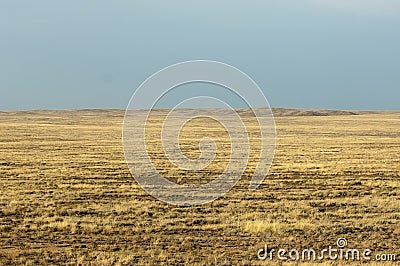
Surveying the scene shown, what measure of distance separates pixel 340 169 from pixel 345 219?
1184cm

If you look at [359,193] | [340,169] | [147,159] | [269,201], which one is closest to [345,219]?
[269,201]

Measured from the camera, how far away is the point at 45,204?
51.0 feet

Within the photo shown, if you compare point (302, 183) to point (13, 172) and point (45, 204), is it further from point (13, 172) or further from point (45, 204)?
point (13, 172)

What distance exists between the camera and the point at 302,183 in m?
20.5

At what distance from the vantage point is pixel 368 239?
11.8 metres

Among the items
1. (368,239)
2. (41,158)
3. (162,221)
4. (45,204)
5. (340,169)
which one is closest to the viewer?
(368,239)

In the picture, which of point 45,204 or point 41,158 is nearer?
point 45,204

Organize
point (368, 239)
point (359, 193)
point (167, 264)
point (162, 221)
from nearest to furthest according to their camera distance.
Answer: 1. point (167, 264)
2. point (368, 239)
3. point (162, 221)
4. point (359, 193)

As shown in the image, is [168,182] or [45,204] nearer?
[45,204]

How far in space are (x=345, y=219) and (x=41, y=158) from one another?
22.0 m

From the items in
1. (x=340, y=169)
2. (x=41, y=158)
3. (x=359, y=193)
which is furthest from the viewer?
(x=41, y=158)

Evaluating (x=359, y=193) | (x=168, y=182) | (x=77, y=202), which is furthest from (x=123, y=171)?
(x=359, y=193)

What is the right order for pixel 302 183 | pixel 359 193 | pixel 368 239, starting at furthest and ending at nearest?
pixel 302 183, pixel 359 193, pixel 368 239

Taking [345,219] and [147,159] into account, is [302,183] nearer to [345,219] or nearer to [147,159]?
[345,219]
